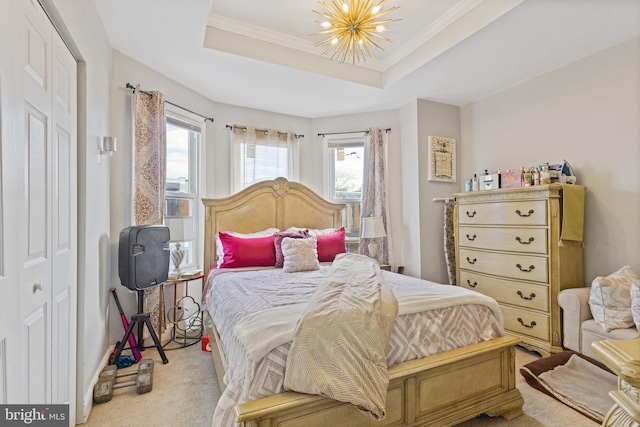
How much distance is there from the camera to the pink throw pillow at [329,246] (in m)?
3.39

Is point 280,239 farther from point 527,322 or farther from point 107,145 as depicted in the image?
point 527,322

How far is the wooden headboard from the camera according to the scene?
11.3 ft

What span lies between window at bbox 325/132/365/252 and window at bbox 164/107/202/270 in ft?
5.83

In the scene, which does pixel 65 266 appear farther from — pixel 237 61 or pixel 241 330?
pixel 237 61

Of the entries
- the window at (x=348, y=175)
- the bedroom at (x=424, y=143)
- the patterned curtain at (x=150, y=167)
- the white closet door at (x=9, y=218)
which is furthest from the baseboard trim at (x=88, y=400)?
the window at (x=348, y=175)

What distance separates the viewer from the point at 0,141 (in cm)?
95

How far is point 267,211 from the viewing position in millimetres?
3715

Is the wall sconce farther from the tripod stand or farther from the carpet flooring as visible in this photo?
the carpet flooring

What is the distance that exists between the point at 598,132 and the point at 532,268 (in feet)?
4.43

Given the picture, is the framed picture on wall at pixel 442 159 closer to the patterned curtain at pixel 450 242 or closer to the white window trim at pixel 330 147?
the patterned curtain at pixel 450 242

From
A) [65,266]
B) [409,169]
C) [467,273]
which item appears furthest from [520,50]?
[65,266]

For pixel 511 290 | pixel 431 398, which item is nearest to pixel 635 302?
pixel 511 290

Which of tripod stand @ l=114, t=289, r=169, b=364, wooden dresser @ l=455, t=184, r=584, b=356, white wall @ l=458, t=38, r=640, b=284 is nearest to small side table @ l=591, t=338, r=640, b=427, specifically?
wooden dresser @ l=455, t=184, r=584, b=356

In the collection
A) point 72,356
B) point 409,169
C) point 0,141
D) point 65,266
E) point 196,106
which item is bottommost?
point 72,356
